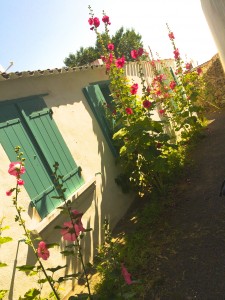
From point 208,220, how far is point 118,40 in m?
36.4

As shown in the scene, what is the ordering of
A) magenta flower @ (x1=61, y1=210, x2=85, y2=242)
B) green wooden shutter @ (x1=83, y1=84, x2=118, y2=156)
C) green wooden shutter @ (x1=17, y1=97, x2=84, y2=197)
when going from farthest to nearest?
green wooden shutter @ (x1=83, y1=84, x2=118, y2=156)
green wooden shutter @ (x1=17, y1=97, x2=84, y2=197)
magenta flower @ (x1=61, y1=210, x2=85, y2=242)

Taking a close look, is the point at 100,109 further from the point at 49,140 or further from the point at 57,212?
the point at 57,212

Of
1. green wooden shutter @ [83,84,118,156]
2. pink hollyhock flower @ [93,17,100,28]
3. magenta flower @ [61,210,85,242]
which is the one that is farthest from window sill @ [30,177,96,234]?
pink hollyhock flower @ [93,17,100,28]

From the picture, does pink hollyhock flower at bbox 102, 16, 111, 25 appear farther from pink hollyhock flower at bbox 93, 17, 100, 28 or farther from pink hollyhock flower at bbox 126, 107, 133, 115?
pink hollyhock flower at bbox 126, 107, 133, 115

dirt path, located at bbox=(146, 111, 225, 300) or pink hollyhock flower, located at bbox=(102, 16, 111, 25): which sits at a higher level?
pink hollyhock flower, located at bbox=(102, 16, 111, 25)

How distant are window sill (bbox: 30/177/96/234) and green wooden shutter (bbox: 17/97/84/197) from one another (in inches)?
4.1

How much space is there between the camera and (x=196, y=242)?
4047mm

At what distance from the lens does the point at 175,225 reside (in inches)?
184

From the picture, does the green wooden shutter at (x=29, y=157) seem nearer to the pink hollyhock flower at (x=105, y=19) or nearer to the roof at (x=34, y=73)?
the roof at (x=34, y=73)

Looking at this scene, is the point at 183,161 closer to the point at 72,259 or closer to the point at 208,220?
the point at 208,220

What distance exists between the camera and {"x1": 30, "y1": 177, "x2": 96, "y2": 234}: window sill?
3718mm

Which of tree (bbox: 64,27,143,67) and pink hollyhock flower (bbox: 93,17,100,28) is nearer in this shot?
pink hollyhock flower (bbox: 93,17,100,28)

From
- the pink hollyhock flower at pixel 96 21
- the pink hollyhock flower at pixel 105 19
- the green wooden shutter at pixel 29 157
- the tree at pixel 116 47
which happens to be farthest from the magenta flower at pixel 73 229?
the tree at pixel 116 47

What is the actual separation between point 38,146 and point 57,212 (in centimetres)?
104
